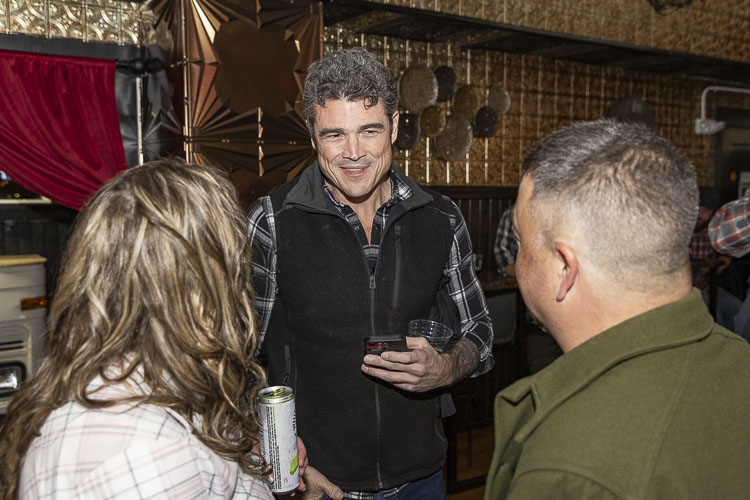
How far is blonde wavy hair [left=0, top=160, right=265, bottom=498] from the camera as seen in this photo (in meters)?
0.95

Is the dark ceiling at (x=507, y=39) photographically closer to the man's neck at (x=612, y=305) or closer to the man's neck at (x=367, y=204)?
the man's neck at (x=367, y=204)

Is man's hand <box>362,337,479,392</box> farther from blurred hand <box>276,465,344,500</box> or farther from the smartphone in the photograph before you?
blurred hand <box>276,465,344,500</box>

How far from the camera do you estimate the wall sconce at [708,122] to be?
7.28 metres

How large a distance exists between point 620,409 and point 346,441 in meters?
1.05

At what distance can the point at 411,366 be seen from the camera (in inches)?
64.1

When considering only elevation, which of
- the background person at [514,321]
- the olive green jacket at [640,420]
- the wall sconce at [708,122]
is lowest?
the background person at [514,321]

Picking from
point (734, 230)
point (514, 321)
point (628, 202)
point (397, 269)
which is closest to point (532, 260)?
point (628, 202)

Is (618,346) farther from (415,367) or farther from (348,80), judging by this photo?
(348,80)

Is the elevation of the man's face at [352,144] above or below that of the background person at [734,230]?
above

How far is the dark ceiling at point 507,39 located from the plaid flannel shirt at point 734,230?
2.81 m

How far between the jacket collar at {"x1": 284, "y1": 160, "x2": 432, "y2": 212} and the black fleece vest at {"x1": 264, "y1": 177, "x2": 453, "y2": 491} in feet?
0.05

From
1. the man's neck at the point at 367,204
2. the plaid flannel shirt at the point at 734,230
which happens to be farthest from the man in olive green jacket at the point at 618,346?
the plaid flannel shirt at the point at 734,230

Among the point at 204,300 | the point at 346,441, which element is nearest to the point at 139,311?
the point at 204,300

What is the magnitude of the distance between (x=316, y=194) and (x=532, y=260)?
3.04 ft
